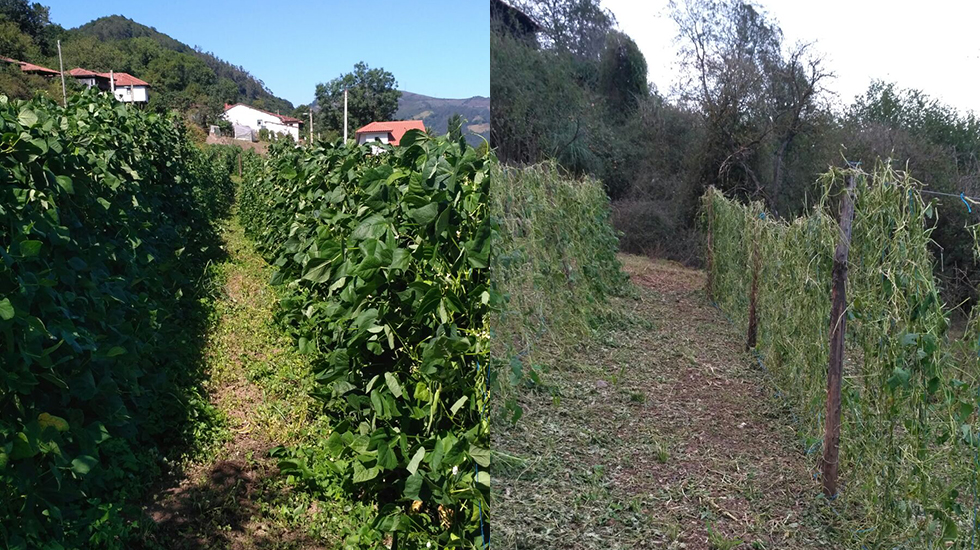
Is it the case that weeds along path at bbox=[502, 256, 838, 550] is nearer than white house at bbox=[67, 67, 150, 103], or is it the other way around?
weeds along path at bbox=[502, 256, 838, 550]

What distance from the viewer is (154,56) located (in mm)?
17141

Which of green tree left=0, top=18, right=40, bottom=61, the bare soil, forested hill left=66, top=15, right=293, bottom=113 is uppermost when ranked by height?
forested hill left=66, top=15, right=293, bottom=113

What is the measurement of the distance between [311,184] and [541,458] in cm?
404

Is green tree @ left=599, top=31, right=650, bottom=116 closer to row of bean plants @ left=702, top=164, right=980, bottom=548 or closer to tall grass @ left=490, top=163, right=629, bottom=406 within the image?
tall grass @ left=490, top=163, right=629, bottom=406

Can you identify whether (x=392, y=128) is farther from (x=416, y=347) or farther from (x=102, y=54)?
(x=102, y=54)

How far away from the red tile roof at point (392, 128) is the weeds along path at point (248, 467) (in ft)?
4.86

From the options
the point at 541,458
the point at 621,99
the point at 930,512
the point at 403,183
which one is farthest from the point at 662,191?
the point at 403,183

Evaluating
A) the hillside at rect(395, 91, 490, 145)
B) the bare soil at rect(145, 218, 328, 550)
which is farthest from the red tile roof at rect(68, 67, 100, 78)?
the hillside at rect(395, 91, 490, 145)

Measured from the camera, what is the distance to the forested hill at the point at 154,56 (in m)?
14.5

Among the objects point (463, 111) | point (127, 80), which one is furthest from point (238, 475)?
point (127, 80)

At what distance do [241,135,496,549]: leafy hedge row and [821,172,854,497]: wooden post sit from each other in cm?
85

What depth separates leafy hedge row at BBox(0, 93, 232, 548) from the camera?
2.10 meters

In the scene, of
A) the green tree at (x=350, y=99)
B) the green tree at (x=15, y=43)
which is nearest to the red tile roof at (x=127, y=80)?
the green tree at (x=15, y=43)

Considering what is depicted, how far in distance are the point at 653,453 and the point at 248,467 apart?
2503 mm
